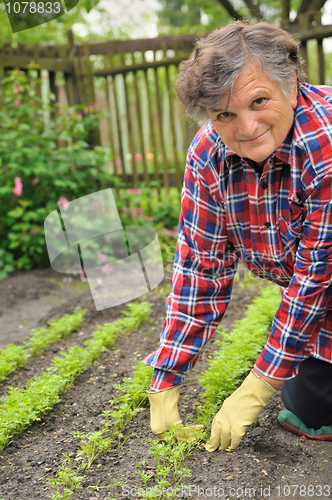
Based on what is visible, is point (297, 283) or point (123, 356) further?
point (123, 356)

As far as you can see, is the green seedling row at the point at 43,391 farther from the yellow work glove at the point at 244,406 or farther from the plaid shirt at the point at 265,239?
the yellow work glove at the point at 244,406

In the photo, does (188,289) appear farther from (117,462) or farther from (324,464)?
(324,464)

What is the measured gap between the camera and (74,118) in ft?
16.1

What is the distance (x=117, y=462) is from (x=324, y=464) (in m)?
0.80

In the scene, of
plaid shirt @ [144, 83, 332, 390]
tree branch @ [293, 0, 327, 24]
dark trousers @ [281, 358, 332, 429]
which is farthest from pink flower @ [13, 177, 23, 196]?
tree branch @ [293, 0, 327, 24]

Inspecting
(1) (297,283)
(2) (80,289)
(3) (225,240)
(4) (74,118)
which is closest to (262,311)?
(3) (225,240)

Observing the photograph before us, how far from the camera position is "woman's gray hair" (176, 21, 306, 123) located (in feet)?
4.80

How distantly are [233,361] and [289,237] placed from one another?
0.72 m

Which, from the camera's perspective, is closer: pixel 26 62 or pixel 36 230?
pixel 36 230

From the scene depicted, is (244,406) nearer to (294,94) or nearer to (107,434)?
(107,434)

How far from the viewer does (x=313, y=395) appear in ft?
6.58

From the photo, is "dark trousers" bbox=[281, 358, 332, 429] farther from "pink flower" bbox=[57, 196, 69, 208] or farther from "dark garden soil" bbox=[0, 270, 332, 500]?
"pink flower" bbox=[57, 196, 69, 208]

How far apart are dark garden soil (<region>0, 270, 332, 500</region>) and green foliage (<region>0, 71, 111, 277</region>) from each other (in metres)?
1.95
